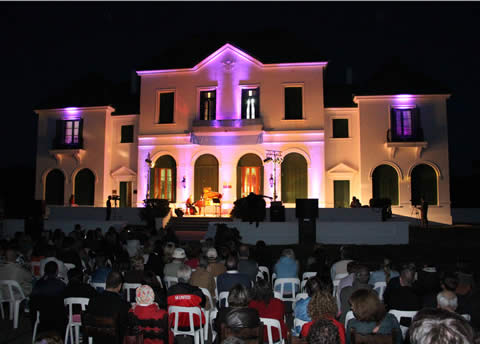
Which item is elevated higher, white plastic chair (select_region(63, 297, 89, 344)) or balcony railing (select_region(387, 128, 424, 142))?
balcony railing (select_region(387, 128, 424, 142))

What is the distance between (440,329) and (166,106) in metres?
22.8

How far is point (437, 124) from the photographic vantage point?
22.1m

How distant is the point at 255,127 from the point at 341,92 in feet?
18.4

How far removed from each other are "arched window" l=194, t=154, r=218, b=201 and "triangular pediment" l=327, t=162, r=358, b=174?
6004 mm

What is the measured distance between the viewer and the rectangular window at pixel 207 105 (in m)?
23.3

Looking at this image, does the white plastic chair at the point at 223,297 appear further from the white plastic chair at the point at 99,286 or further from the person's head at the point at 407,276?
the person's head at the point at 407,276

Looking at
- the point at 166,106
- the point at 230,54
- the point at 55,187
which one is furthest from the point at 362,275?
the point at 55,187

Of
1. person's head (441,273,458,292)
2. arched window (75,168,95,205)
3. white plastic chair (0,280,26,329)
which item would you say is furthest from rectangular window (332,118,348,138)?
white plastic chair (0,280,26,329)

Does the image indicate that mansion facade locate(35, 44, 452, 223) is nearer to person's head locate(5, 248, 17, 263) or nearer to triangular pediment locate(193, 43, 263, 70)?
triangular pediment locate(193, 43, 263, 70)

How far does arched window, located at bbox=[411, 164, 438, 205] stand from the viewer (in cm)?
2183

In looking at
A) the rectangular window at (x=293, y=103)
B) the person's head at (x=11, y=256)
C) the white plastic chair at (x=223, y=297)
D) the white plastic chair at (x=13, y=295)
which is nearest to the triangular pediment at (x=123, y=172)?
the rectangular window at (x=293, y=103)

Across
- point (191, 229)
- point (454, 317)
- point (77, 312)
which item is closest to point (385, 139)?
point (191, 229)

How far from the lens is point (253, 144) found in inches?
888

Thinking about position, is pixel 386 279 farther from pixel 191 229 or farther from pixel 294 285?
pixel 191 229
